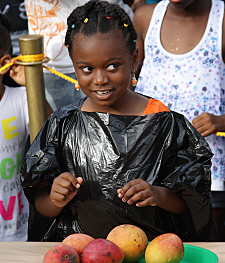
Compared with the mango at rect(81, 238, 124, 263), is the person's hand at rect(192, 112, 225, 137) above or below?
above

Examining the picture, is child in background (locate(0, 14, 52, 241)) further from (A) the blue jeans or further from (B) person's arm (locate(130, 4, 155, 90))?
(B) person's arm (locate(130, 4, 155, 90))

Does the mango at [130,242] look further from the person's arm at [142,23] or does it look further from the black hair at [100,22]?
the person's arm at [142,23]

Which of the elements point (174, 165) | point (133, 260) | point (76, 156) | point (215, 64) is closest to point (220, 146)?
point (215, 64)

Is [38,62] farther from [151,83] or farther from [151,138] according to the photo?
[151,138]

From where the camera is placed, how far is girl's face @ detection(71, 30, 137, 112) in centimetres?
133

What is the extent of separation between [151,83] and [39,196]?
40.0 inches

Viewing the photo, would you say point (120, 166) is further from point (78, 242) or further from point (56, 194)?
point (78, 242)

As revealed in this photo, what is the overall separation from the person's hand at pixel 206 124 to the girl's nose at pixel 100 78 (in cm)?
76

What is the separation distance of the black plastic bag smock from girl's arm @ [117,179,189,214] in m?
0.03

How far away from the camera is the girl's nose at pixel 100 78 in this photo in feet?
4.34

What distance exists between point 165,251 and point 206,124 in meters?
1.04

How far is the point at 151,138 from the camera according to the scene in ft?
4.64

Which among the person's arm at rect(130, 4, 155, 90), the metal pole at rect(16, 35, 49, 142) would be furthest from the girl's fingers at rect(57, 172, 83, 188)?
the person's arm at rect(130, 4, 155, 90)

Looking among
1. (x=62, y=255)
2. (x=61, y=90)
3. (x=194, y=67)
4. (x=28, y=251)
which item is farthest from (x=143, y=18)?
(x=62, y=255)
